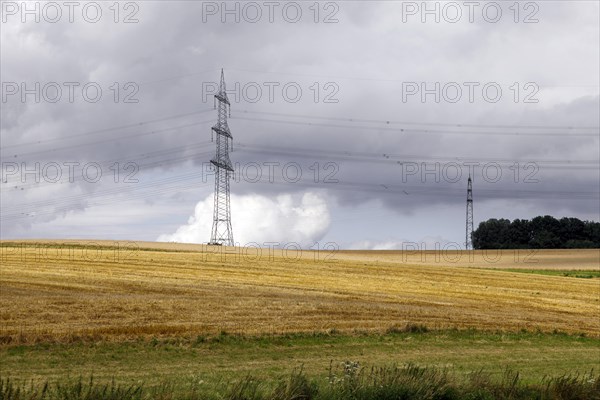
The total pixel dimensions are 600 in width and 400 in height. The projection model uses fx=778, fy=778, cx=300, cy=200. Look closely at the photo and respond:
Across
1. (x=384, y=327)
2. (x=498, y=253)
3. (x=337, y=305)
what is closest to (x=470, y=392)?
(x=384, y=327)

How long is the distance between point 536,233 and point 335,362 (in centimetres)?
11653

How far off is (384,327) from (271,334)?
492 cm

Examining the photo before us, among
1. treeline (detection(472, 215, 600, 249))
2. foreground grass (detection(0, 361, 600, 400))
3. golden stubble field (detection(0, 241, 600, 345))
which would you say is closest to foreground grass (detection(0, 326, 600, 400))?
foreground grass (detection(0, 361, 600, 400))

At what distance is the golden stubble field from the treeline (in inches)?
2940

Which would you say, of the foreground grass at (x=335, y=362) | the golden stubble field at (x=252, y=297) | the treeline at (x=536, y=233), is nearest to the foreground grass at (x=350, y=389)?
the foreground grass at (x=335, y=362)

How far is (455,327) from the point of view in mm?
30141

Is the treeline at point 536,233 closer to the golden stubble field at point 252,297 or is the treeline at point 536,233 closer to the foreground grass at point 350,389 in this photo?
the golden stubble field at point 252,297

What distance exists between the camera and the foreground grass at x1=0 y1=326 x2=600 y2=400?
470 inches

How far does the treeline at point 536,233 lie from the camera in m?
130

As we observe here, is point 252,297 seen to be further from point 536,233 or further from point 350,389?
point 536,233

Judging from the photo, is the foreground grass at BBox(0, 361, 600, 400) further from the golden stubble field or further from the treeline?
the treeline

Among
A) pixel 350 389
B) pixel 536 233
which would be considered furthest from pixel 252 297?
pixel 536 233

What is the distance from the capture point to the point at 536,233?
132000 mm

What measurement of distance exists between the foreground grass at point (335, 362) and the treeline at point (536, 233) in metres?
103
